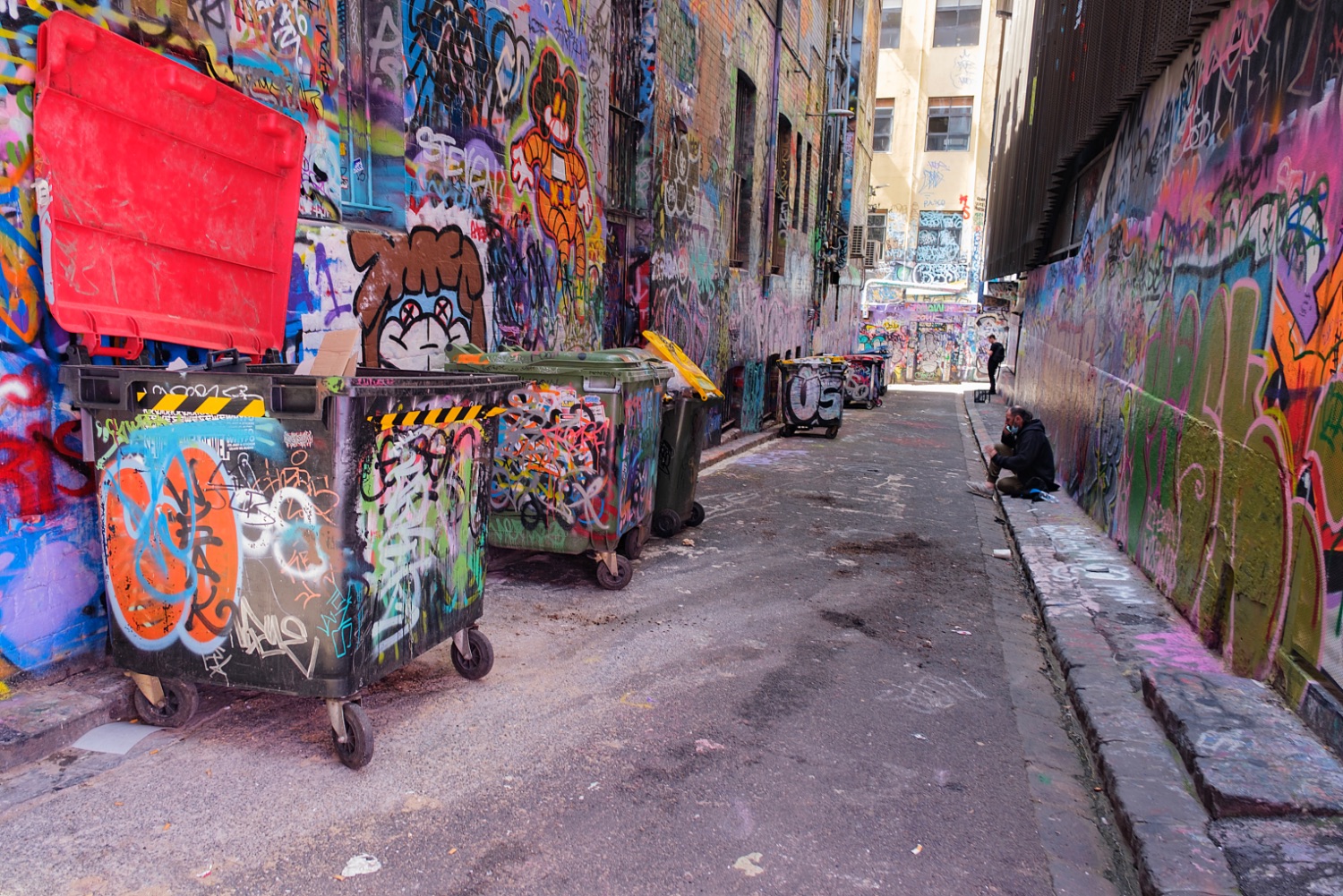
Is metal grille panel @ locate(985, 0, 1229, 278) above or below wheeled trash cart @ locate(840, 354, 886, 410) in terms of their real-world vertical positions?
above

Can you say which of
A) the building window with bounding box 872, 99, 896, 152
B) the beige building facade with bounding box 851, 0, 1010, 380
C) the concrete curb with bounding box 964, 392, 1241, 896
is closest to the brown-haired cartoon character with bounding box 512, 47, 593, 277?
the concrete curb with bounding box 964, 392, 1241, 896

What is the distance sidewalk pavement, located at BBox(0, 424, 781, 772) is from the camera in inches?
121

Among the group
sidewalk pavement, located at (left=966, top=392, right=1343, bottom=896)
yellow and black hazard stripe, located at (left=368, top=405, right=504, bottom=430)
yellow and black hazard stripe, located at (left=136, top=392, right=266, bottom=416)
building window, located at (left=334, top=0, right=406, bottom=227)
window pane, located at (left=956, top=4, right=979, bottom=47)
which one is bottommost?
sidewalk pavement, located at (left=966, top=392, right=1343, bottom=896)

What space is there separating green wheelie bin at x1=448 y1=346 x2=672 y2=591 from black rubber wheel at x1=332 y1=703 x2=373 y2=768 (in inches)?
90.7

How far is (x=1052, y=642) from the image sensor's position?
4.96m

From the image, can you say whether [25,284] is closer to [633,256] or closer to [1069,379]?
[633,256]

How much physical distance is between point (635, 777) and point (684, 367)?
4506 millimetres

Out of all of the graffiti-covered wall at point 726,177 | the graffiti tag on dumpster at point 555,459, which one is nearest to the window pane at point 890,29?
the graffiti-covered wall at point 726,177

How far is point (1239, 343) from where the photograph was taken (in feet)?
15.3

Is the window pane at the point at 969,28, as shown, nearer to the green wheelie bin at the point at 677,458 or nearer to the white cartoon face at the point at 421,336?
the green wheelie bin at the point at 677,458

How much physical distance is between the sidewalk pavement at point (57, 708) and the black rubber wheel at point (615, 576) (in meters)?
2.70

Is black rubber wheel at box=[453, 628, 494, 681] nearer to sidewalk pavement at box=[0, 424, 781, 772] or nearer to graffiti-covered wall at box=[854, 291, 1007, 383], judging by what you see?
sidewalk pavement at box=[0, 424, 781, 772]

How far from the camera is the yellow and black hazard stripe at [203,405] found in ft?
9.79

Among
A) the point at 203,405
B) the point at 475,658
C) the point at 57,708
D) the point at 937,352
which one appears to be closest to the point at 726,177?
the point at 475,658
